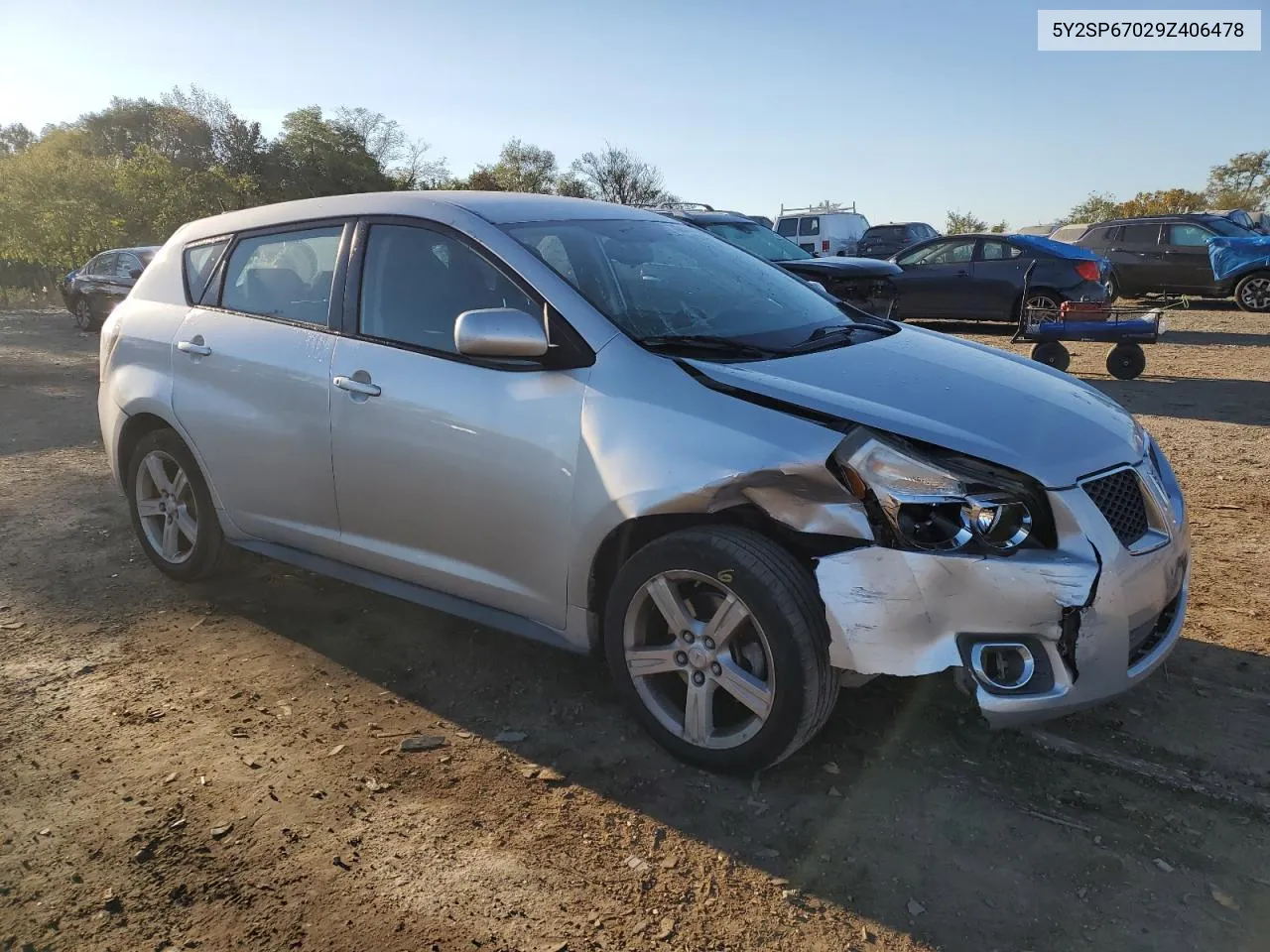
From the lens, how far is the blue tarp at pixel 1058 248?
1200 centimetres

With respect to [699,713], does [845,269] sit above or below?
above

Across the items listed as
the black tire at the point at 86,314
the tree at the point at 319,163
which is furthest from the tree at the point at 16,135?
the black tire at the point at 86,314

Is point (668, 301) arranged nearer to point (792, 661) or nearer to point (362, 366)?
point (362, 366)

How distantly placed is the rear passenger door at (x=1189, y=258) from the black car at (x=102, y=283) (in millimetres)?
18361

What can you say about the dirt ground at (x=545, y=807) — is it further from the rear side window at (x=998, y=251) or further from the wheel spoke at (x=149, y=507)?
the rear side window at (x=998, y=251)

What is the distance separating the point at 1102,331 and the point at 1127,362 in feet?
2.32

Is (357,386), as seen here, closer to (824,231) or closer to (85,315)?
(85,315)

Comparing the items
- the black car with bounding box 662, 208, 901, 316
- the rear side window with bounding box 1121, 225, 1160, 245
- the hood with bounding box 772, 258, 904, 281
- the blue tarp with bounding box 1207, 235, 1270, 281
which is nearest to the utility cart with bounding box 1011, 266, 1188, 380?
the black car with bounding box 662, 208, 901, 316

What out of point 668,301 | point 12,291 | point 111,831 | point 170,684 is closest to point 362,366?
point 668,301

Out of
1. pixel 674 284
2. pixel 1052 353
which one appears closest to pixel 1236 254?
pixel 1052 353

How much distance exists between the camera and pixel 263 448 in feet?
12.5

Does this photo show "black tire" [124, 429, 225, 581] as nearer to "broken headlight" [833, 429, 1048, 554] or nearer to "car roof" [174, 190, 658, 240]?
"car roof" [174, 190, 658, 240]

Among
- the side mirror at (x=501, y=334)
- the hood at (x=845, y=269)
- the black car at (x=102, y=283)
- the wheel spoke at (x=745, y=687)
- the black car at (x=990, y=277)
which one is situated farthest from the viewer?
the black car at (x=102, y=283)

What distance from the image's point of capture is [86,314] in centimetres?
1869
